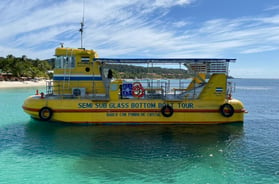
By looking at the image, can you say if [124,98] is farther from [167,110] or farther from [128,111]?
[167,110]

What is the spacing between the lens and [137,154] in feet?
30.8

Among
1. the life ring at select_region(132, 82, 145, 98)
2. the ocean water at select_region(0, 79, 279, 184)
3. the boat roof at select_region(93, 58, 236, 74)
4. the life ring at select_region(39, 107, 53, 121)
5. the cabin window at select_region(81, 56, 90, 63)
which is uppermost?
the cabin window at select_region(81, 56, 90, 63)

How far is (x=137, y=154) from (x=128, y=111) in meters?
4.55

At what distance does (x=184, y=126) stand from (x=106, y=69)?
6.12 meters

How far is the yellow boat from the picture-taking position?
44.6ft

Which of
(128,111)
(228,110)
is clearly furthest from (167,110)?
(228,110)

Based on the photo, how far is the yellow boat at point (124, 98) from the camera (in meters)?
13.6

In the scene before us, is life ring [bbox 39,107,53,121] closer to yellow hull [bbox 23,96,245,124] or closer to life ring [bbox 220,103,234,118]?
yellow hull [bbox 23,96,245,124]

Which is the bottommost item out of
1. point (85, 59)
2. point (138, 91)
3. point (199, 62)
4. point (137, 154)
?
point (137, 154)

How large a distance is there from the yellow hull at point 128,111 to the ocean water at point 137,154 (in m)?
0.48

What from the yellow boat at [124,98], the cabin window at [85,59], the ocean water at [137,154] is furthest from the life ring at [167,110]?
the cabin window at [85,59]

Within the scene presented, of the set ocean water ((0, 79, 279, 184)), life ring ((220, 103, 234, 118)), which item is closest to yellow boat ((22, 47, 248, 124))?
life ring ((220, 103, 234, 118))

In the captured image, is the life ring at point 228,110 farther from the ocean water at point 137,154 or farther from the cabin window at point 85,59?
the cabin window at point 85,59

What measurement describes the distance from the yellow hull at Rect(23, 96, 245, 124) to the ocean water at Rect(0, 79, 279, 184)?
48 centimetres
